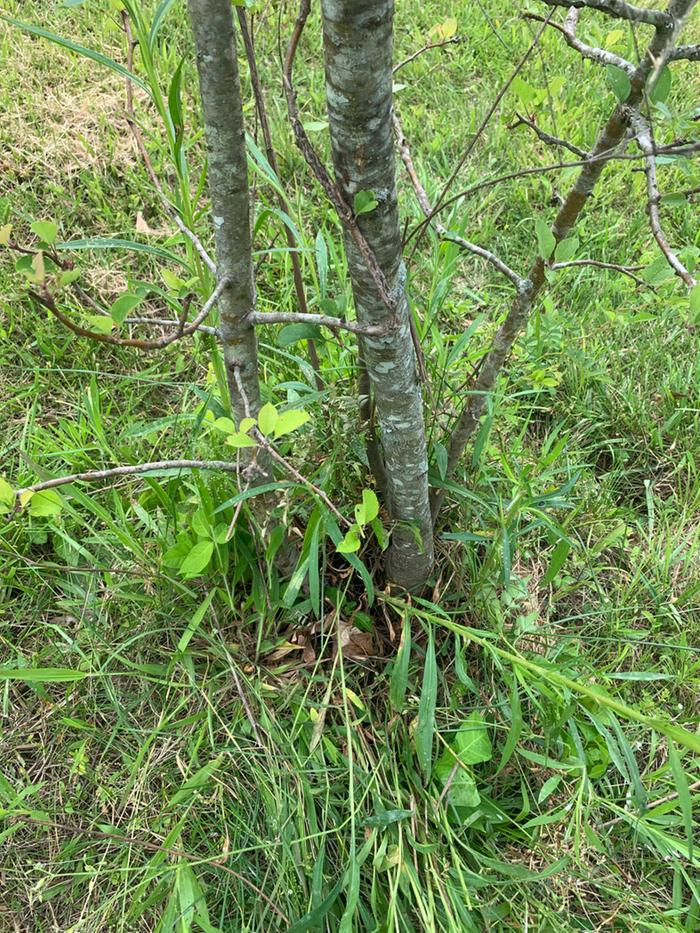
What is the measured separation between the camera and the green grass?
1.28 meters

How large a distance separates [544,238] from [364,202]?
288 millimetres

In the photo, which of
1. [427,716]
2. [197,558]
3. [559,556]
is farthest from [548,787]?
[197,558]

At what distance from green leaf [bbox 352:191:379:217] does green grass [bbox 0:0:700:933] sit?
361 mm

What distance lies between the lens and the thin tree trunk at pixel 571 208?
0.81m

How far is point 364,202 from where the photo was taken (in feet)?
2.88

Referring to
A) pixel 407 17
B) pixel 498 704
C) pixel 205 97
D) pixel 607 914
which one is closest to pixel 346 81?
pixel 205 97

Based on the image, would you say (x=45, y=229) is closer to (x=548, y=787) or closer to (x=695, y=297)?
(x=695, y=297)

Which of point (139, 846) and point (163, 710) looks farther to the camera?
point (163, 710)

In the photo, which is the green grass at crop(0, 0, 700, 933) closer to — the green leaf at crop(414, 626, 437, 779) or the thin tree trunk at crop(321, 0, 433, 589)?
the green leaf at crop(414, 626, 437, 779)

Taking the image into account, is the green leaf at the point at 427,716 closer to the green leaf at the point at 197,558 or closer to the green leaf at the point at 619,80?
the green leaf at the point at 197,558

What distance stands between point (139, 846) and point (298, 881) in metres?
0.33

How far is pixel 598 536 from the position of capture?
1.84 metres

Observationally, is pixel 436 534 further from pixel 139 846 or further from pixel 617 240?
pixel 617 240

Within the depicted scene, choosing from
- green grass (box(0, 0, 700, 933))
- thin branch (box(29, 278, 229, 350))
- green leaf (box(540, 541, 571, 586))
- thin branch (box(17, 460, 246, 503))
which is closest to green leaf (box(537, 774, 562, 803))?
green grass (box(0, 0, 700, 933))
